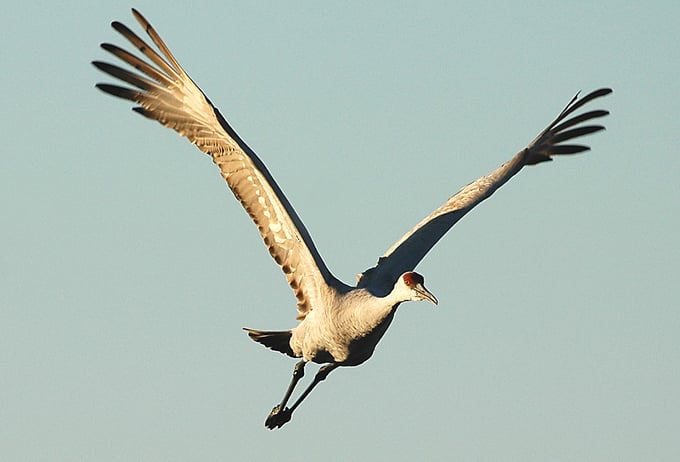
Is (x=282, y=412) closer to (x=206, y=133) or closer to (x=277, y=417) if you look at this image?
(x=277, y=417)

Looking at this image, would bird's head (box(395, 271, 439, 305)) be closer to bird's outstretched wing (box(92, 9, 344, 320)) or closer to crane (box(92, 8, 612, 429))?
crane (box(92, 8, 612, 429))

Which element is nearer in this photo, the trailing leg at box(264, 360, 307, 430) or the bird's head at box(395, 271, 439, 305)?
the bird's head at box(395, 271, 439, 305)

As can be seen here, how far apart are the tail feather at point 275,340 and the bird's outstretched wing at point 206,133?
120 cm

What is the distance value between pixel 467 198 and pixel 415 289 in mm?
4824

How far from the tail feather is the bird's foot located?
905 millimetres

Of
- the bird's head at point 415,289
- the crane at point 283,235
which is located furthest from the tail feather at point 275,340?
the bird's head at point 415,289

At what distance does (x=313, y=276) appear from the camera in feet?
79.4

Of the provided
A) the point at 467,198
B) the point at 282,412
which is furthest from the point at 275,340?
the point at 467,198

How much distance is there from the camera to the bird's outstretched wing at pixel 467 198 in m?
25.0

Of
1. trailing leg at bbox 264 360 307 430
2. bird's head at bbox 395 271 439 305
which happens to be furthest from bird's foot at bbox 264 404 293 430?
bird's head at bbox 395 271 439 305

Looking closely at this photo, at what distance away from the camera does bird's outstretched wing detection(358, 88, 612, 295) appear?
25031 mm

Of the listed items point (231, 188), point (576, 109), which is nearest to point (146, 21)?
point (231, 188)

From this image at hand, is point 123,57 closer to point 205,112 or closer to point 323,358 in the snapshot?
point 205,112

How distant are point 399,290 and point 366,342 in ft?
4.56
